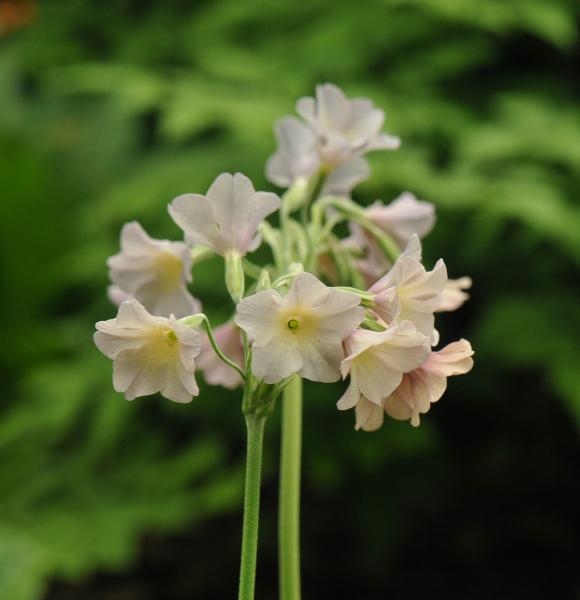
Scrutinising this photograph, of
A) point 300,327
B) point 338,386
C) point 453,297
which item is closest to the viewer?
point 300,327

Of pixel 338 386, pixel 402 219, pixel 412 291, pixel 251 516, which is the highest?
pixel 338 386

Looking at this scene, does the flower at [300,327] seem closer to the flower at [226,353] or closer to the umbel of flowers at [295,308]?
the umbel of flowers at [295,308]

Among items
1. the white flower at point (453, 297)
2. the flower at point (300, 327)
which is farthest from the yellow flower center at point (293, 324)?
the white flower at point (453, 297)

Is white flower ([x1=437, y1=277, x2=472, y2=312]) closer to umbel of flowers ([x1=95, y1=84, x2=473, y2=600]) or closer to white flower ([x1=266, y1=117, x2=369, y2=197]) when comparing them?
umbel of flowers ([x1=95, y1=84, x2=473, y2=600])

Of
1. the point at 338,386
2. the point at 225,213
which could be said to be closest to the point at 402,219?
the point at 225,213

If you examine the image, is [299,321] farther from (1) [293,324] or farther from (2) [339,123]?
(2) [339,123]

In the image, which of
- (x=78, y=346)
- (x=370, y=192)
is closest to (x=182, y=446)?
(x=78, y=346)

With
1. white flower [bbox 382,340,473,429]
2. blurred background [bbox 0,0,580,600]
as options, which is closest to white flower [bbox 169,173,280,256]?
white flower [bbox 382,340,473,429]

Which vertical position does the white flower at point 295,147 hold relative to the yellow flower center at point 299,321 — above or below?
above
